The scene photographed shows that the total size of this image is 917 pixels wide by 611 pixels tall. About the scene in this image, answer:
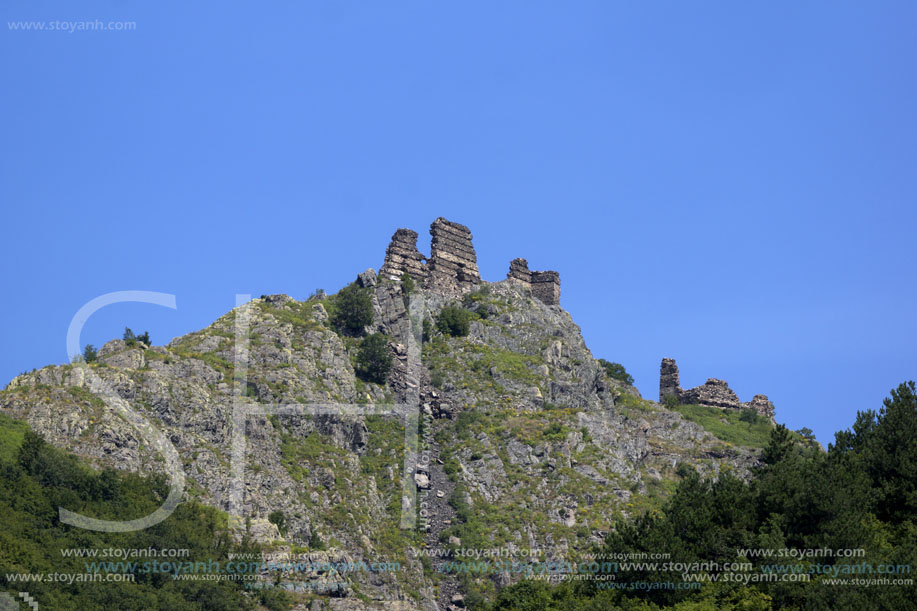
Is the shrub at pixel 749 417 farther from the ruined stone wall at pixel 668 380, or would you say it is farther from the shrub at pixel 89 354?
the shrub at pixel 89 354

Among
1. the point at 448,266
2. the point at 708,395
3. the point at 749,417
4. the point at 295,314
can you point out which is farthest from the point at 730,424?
the point at 295,314

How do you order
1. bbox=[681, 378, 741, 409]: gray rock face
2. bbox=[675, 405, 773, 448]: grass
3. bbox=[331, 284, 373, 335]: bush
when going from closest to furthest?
bbox=[331, 284, 373, 335]: bush < bbox=[675, 405, 773, 448]: grass < bbox=[681, 378, 741, 409]: gray rock face

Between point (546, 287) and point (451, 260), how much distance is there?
1019 centimetres

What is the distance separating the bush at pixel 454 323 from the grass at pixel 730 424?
22174 millimetres

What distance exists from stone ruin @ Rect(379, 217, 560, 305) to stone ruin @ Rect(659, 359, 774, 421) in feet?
55.3

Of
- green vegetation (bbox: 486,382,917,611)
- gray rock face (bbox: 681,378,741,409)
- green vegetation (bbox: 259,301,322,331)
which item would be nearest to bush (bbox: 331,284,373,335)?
green vegetation (bbox: 259,301,322,331)

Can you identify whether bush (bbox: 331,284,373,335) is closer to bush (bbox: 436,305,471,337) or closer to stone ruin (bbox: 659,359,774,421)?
bush (bbox: 436,305,471,337)

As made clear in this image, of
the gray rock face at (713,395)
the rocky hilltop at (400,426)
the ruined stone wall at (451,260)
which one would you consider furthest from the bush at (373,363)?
the gray rock face at (713,395)

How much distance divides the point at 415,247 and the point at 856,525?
67.0 meters

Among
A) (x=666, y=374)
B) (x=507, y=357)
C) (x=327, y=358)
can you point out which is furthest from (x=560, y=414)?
(x=666, y=374)

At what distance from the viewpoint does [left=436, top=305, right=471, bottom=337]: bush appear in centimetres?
14112

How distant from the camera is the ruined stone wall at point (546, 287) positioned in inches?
5960

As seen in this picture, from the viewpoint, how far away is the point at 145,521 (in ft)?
335

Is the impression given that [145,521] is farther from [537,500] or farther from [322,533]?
[537,500]
